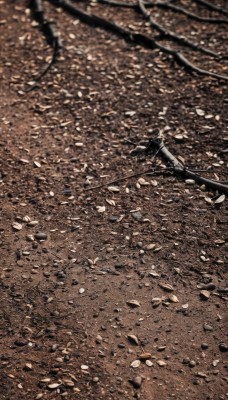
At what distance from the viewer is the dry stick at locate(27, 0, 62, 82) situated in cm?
609

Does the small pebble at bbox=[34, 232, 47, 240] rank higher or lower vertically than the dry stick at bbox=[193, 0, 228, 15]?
lower

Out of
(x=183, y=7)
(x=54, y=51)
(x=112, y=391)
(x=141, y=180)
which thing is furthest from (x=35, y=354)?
(x=183, y=7)

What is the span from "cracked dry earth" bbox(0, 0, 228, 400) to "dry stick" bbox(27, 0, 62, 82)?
8cm

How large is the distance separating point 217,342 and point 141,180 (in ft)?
5.11

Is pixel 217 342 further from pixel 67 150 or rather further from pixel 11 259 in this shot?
pixel 67 150

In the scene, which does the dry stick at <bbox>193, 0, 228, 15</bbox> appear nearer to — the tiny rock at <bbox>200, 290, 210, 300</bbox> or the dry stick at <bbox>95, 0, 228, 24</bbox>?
the dry stick at <bbox>95, 0, 228, 24</bbox>

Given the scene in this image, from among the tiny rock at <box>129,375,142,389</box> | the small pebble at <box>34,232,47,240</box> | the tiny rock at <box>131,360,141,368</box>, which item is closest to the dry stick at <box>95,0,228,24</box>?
the small pebble at <box>34,232,47,240</box>

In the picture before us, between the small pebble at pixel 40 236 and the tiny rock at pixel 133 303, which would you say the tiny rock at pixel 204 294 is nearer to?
the tiny rock at pixel 133 303

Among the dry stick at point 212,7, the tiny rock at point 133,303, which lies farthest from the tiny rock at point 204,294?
the dry stick at point 212,7

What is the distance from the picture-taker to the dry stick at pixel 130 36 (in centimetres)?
590

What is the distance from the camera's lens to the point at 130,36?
6340 millimetres

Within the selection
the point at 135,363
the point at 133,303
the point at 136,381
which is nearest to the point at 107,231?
the point at 133,303

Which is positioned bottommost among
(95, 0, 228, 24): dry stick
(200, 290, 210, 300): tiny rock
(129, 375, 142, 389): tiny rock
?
(129, 375, 142, 389): tiny rock

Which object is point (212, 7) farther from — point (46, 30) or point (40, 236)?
point (40, 236)
